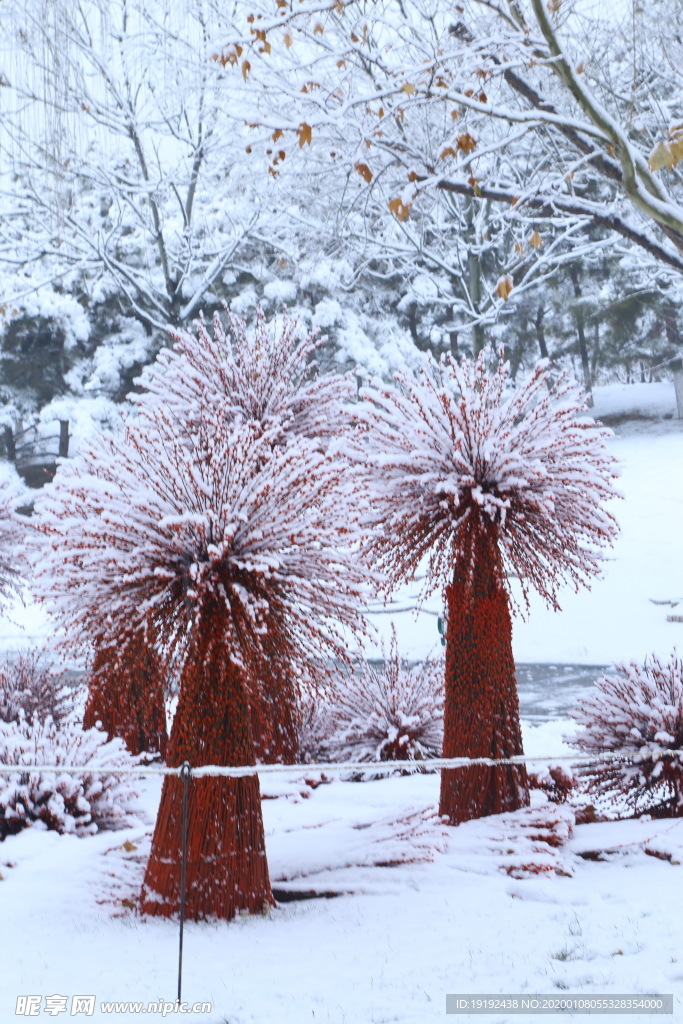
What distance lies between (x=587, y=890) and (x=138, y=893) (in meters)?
1.99

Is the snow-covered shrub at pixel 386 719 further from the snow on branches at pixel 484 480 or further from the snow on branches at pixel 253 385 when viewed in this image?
the snow on branches at pixel 484 480

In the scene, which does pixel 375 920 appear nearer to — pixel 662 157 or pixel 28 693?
pixel 662 157

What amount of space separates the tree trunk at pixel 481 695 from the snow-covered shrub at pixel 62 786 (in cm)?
196

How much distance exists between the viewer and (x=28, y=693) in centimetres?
688

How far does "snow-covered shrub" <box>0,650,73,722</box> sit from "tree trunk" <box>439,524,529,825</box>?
330cm

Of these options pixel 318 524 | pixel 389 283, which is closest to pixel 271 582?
pixel 318 524

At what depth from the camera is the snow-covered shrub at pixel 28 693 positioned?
661 cm

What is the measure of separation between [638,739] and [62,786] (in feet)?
11.3

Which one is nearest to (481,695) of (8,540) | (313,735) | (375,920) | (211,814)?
(375,920)

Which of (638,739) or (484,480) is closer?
(484,480)

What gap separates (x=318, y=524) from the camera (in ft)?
12.0

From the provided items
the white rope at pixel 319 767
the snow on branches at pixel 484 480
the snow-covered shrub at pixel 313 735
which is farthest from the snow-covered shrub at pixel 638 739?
the snow-covered shrub at pixel 313 735

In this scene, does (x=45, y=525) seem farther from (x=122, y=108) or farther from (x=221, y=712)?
(x=122, y=108)

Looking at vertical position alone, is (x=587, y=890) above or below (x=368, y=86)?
below
